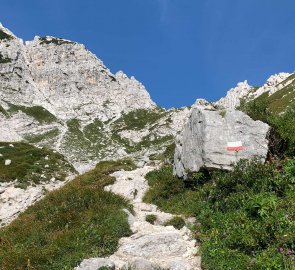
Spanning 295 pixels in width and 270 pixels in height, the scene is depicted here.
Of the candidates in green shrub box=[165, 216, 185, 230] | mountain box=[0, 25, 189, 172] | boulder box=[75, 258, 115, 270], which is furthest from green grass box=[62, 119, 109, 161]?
boulder box=[75, 258, 115, 270]

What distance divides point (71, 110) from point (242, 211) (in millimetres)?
163642

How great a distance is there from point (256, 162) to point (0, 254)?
986 centimetres

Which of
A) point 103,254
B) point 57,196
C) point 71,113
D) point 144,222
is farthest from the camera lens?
point 71,113

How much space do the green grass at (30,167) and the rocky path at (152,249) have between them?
16043 mm

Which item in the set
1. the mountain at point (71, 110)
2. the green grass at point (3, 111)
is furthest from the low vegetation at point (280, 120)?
the green grass at point (3, 111)

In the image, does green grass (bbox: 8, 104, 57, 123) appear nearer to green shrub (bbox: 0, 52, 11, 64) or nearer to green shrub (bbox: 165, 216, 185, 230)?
green shrub (bbox: 0, 52, 11, 64)

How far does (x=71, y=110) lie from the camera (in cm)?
17188

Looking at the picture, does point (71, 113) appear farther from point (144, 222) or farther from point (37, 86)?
point (144, 222)

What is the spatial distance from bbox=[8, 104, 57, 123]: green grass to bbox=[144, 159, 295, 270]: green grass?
13801 cm

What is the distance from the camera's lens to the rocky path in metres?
10.8

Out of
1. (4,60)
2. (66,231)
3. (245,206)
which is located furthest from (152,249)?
(4,60)

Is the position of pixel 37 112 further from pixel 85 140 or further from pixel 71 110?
pixel 85 140

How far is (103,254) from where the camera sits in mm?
11883

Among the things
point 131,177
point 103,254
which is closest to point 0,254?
point 103,254
